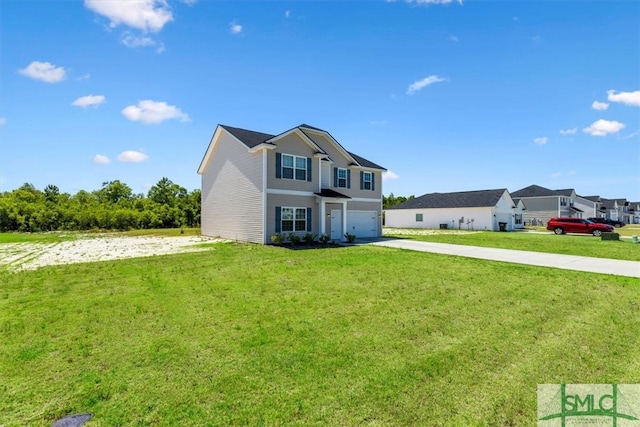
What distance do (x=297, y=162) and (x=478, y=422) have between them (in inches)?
632

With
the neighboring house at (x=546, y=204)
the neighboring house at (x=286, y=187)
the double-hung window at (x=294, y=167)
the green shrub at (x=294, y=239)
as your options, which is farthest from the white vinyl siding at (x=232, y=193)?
the neighboring house at (x=546, y=204)

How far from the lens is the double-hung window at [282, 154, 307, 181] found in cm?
1716

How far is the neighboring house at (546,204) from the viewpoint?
4512cm

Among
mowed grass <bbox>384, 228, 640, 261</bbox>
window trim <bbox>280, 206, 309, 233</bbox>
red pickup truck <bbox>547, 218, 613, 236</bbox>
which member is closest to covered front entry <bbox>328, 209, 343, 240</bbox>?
window trim <bbox>280, 206, 309, 233</bbox>

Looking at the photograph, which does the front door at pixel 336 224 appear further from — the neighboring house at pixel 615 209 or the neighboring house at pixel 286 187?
the neighboring house at pixel 615 209

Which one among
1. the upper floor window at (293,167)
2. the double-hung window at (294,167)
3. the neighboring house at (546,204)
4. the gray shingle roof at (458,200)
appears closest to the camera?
the upper floor window at (293,167)

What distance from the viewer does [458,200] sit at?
122ft

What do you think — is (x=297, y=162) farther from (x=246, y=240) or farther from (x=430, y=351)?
(x=430, y=351)

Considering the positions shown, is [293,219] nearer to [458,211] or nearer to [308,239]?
[308,239]

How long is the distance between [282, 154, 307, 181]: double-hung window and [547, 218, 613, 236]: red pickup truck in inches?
1057

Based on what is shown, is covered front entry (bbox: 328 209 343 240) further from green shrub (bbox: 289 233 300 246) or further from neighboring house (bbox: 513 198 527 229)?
neighboring house (bbox: 513 198 527 229)

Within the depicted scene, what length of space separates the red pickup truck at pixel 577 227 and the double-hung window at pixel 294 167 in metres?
26.8

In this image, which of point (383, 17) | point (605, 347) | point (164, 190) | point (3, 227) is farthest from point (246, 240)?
point (164, 190)

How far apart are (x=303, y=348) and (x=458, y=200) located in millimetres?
37621
